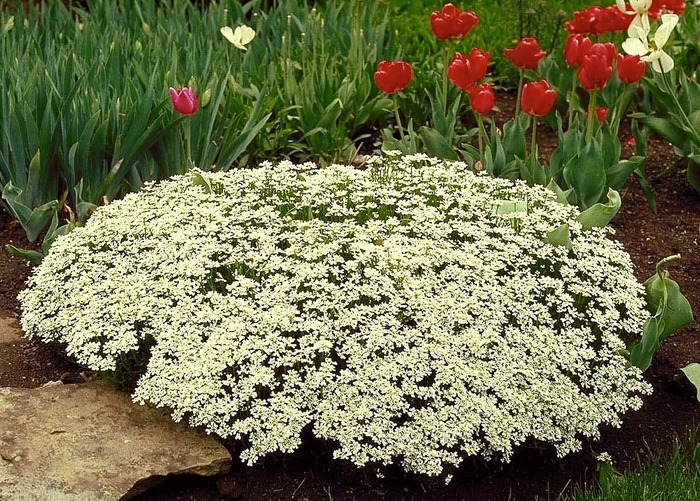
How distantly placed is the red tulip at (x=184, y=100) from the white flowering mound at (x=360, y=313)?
429 millimetres

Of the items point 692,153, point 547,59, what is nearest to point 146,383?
point 692,153

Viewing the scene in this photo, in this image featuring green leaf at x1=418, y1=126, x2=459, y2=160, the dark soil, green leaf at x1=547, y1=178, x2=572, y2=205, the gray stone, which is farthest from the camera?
green leaf at x1=418, y1=126, x2=459, y2=160

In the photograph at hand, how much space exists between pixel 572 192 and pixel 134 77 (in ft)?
5.75

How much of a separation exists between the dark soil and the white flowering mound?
3.5 inches

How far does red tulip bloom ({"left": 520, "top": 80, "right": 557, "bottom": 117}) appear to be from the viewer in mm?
3227

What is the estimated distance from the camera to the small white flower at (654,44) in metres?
3.17

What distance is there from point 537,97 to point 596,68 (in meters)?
0.24

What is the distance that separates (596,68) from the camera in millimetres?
3320

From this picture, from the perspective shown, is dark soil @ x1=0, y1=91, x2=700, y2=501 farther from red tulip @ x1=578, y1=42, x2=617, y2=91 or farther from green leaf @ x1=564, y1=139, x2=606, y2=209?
red tulip @ x1=578, y1=42, x2=617, y2=91

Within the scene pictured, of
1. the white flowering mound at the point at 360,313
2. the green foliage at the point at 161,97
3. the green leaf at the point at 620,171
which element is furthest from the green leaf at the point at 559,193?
the green foliage at the point at 161,97

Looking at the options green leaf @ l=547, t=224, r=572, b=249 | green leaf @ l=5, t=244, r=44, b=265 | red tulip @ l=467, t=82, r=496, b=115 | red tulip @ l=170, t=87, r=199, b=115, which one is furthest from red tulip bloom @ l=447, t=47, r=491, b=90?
green leaf @ l=5, t=244, r=44, b=265

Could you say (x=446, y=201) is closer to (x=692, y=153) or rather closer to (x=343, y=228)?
(x=343, y=228)

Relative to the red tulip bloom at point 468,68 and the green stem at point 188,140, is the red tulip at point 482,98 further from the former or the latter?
the green stem at point 188,140

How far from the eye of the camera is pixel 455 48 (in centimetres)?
530
